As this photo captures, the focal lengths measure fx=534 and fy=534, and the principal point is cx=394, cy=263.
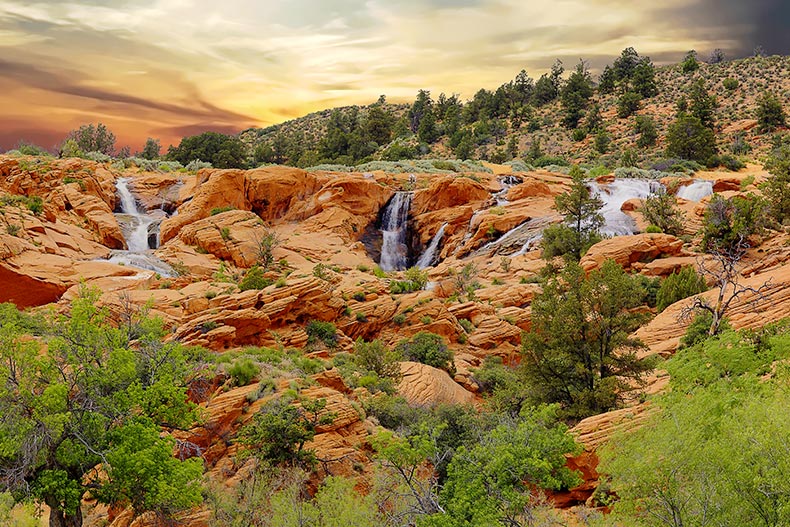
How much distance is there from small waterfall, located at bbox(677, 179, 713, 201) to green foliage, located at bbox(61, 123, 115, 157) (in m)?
69.5

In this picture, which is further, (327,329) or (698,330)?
(327,329)

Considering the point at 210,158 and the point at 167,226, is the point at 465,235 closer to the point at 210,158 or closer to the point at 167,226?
the point at 167,226

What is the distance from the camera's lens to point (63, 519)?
35.0ft

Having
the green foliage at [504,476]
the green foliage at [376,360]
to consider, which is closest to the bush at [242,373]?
the green foliage at [376,360]

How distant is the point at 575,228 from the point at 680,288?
12335 mm

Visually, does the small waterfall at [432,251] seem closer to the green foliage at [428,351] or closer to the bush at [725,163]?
the green foliage at [428,351]

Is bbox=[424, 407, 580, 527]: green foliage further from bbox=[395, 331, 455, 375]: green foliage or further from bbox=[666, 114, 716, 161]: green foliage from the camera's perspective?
bbox=[666, 114, 716, 161]: green foliage

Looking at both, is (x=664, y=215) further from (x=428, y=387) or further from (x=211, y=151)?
(x=211, y=151)

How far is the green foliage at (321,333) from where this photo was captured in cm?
2416

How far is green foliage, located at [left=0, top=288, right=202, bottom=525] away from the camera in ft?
33.9

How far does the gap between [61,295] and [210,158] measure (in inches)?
1809

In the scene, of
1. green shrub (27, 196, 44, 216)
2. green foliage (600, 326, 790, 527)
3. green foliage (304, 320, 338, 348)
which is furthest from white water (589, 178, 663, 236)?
green shrub (27, 196, 44, 216)

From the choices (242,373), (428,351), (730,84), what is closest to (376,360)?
(428,351)

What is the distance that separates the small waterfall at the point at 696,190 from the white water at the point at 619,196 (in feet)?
6.15
